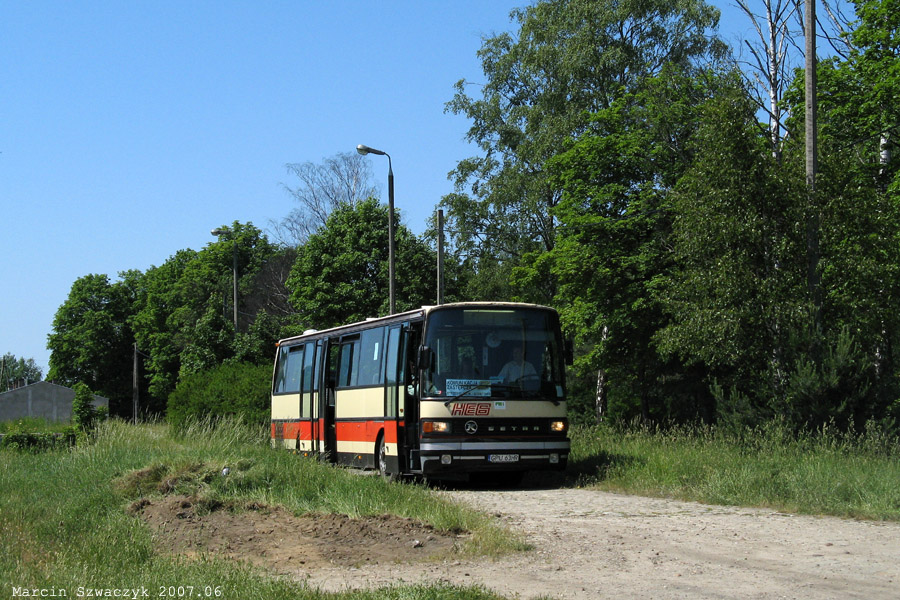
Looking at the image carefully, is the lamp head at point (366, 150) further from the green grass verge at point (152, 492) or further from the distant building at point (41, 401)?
the distant building at point (41, 401)

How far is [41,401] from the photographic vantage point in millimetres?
98688

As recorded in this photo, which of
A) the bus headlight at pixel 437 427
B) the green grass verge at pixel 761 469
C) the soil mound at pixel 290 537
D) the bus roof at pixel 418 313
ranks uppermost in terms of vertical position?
the bus roof at pixel 418 313

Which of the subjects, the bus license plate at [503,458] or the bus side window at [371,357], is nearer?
the bus license plate at [503,458]

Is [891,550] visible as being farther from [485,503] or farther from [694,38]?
[694,38]

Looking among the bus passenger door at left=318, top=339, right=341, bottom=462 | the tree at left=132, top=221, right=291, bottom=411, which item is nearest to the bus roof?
the bus passenger door at left=318, top=339, right=341, bottom=462

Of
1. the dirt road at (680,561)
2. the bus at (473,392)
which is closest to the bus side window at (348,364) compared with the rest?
the bus at (473,392)

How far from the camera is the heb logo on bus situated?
17.0 m

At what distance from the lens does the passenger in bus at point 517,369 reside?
56.7 feet

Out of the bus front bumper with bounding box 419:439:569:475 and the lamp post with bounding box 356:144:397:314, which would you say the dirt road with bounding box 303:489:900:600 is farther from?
the lamp post with bounding box 356:144:397:314

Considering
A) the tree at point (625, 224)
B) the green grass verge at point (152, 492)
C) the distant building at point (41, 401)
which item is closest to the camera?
the green grass verge at point (152, 492)

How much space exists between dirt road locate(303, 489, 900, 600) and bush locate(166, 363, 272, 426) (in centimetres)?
2492

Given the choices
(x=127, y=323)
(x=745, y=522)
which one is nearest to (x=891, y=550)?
(x=745, y=522)

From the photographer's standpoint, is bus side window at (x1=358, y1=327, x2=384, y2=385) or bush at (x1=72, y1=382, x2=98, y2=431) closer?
bus side window at (x1=358, y1=327, x2=384, y2=385)

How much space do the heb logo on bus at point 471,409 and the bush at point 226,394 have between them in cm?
1926
